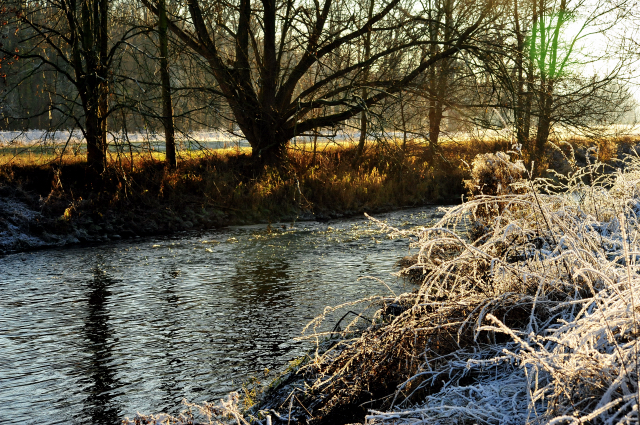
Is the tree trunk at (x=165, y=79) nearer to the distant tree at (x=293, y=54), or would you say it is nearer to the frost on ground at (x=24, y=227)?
the distant tree at (x=293, y=54)

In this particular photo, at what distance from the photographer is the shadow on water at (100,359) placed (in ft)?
15.5

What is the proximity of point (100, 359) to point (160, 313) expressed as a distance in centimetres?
163

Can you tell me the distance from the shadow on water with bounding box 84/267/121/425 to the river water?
0.05ft

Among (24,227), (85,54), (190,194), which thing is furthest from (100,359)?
(190,194)

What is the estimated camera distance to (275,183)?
53.8 feet

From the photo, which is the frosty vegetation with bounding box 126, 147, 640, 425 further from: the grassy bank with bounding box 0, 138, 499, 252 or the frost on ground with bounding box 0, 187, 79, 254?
the frost on ground with bounding box 0, 187, 79, 254

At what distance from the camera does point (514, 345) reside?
146 inches

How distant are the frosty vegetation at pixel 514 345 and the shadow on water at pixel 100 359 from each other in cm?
162

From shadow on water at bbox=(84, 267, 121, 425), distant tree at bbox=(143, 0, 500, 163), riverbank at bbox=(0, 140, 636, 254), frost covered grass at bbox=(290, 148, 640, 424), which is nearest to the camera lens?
frost covered grass at bbox=(290, 148, 640, 424)

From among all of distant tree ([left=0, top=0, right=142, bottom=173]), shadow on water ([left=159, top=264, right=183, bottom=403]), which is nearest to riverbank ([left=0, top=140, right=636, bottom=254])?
distant tree ([left=0, top=0, right=142, bottom=173])

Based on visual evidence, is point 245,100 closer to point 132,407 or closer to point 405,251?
point 405,251

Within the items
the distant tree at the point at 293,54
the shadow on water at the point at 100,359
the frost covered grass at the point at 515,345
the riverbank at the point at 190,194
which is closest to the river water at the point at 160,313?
the shadow on water at the point at 100,359

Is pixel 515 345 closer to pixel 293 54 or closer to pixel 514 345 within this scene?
pixel 514 345

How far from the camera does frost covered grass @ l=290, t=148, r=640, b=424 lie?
265 centimetres
